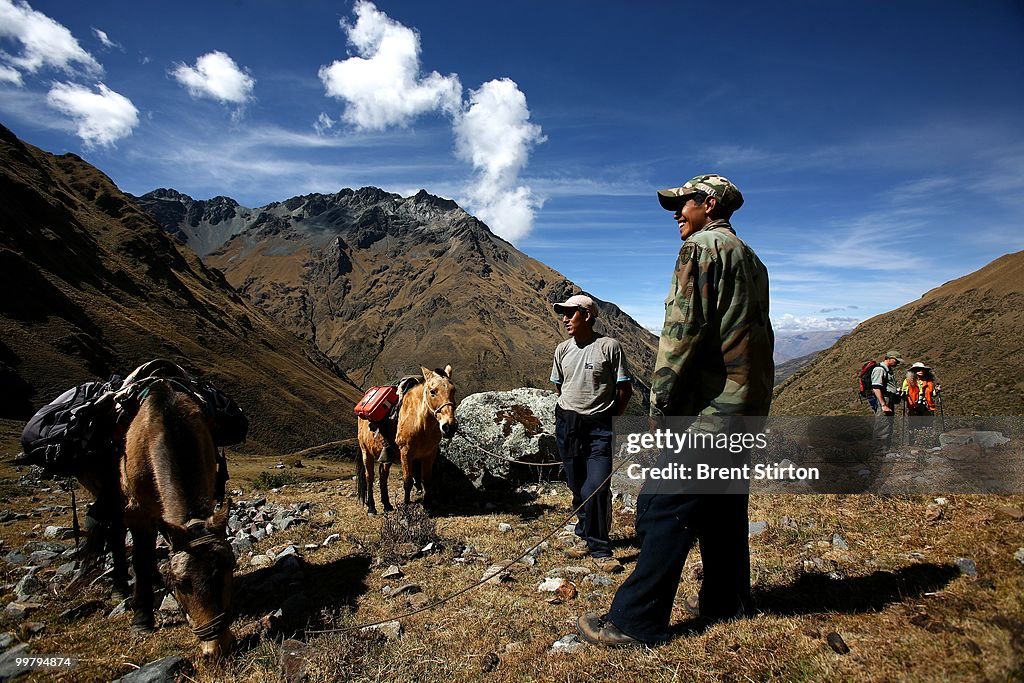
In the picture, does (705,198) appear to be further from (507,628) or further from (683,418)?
(507,628)

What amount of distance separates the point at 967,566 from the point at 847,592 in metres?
0.94

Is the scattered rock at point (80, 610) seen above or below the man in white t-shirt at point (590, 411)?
below

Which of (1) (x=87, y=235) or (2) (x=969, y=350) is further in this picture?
(1) (x=87, y=235)

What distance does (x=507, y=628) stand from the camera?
177 inches

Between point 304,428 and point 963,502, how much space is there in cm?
6902

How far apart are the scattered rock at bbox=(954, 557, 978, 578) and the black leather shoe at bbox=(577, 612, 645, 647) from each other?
286 centimetres

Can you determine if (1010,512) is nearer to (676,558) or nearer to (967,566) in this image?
(967,566)

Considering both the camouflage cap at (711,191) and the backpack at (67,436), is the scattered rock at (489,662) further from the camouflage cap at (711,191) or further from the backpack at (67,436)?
the backpack at (67,436)

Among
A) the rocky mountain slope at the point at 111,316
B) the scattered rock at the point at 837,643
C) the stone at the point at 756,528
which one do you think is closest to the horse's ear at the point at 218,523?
the scattered rock at the point at 837,643

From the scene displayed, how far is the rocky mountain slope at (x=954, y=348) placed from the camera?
32.9m

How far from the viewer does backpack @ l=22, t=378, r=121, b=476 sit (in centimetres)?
552

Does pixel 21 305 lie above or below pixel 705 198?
above

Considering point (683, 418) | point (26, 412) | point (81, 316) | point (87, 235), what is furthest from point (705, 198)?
point (87, 235)

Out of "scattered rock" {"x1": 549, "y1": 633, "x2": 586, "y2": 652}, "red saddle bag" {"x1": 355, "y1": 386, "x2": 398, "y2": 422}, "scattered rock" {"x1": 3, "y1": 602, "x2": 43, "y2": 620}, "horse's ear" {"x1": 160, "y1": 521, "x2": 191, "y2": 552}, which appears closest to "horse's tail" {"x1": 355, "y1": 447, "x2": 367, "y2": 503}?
"red saddle bag" {"x1": 355, "y1": 386, "x2": 398, "y2": 422}
